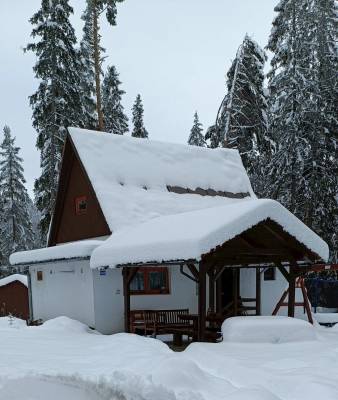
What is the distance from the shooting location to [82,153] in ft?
62.0

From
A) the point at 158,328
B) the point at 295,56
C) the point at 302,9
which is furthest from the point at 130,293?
the point at 302,9

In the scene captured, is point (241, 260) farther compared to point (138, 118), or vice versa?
point (138, 118)

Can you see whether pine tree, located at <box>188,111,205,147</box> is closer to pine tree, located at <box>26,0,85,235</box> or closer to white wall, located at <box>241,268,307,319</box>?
pine tree, located at <box>26,0,85,235</box>

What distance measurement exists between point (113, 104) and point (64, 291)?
2612 centimetres

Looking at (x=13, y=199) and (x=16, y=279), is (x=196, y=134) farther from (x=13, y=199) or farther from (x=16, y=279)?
(x=16, y=279)

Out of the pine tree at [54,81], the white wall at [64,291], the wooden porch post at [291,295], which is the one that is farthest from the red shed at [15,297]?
the wooden porch post at [291,295]

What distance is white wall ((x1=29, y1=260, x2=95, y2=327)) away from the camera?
15648 millimetres

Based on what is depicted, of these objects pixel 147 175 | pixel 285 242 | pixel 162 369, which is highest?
pixel 147 175

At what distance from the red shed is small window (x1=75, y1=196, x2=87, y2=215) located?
781 centimetres

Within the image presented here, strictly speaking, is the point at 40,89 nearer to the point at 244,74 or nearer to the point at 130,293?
the point at 244,74

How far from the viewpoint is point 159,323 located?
14.3 m

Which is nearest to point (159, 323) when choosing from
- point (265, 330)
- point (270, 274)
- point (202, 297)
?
point (202, 297)

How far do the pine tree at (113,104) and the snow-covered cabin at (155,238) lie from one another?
60.4 ft

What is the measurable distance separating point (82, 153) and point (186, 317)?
8.10 meters
